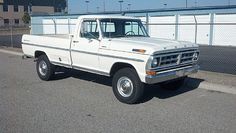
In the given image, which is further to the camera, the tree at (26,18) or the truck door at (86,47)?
the tree at (26,18)

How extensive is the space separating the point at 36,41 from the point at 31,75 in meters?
1.40

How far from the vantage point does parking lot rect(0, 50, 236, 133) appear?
5297mm

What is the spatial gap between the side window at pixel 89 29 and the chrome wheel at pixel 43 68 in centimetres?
197

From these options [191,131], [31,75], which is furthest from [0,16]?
[191,131]

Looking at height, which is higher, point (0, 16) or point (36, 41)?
point (0, 16)

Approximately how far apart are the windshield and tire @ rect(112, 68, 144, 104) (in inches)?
47.0

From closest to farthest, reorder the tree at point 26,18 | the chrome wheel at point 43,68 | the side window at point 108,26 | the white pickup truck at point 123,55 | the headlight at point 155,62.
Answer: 1. the headlight at point 155,62
2. the white pickup truck at point 123,55
3. the side window at point 108,26
4. the chrome wheel at point 43,68
5. the tree at point 26,18

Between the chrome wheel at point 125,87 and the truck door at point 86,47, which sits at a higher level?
the truck door at point 86,47

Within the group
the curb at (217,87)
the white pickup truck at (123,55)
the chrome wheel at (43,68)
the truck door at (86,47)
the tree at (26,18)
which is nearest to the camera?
the white pickup truck at (123,55)

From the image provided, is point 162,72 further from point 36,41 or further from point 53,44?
point 36,41

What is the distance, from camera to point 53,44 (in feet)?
28.3

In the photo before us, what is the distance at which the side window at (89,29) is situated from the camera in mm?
7582

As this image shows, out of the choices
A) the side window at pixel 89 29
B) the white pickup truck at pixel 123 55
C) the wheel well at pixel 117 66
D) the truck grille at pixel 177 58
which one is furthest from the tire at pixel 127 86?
the side window at pixel 89 29

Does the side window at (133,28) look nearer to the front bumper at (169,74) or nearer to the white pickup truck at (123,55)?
the white pickup truck at (123,55)
